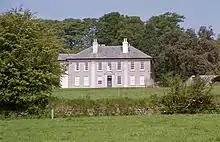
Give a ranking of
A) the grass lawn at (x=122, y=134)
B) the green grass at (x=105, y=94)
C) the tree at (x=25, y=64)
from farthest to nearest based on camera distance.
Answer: the green grass at (x=105, y=94) → the tree at (x=25, y=64) → the grass lawn at (x=122, y=134)

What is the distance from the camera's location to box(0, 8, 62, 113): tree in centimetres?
2692

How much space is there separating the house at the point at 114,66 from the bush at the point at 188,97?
198 ft

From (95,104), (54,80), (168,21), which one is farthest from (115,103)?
(168,21)

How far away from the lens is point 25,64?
27172mm

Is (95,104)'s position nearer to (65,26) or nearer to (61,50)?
(61,50)

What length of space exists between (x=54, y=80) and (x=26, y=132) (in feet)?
34.8

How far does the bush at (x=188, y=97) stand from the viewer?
28.5 metres

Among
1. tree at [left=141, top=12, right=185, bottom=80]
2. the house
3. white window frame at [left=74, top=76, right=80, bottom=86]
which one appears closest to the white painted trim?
the house

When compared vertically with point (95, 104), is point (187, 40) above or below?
above

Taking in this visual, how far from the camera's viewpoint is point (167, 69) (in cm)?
8850

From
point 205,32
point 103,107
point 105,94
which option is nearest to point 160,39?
point 205,32

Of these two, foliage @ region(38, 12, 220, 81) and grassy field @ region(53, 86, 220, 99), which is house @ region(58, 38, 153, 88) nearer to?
foliage @ region(38, 12, 220, 81)

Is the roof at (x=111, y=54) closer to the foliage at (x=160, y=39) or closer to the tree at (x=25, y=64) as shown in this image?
the foliage at (x=160, y=39)

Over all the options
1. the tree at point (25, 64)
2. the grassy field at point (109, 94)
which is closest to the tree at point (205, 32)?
the grassy field at point (109, 94)
